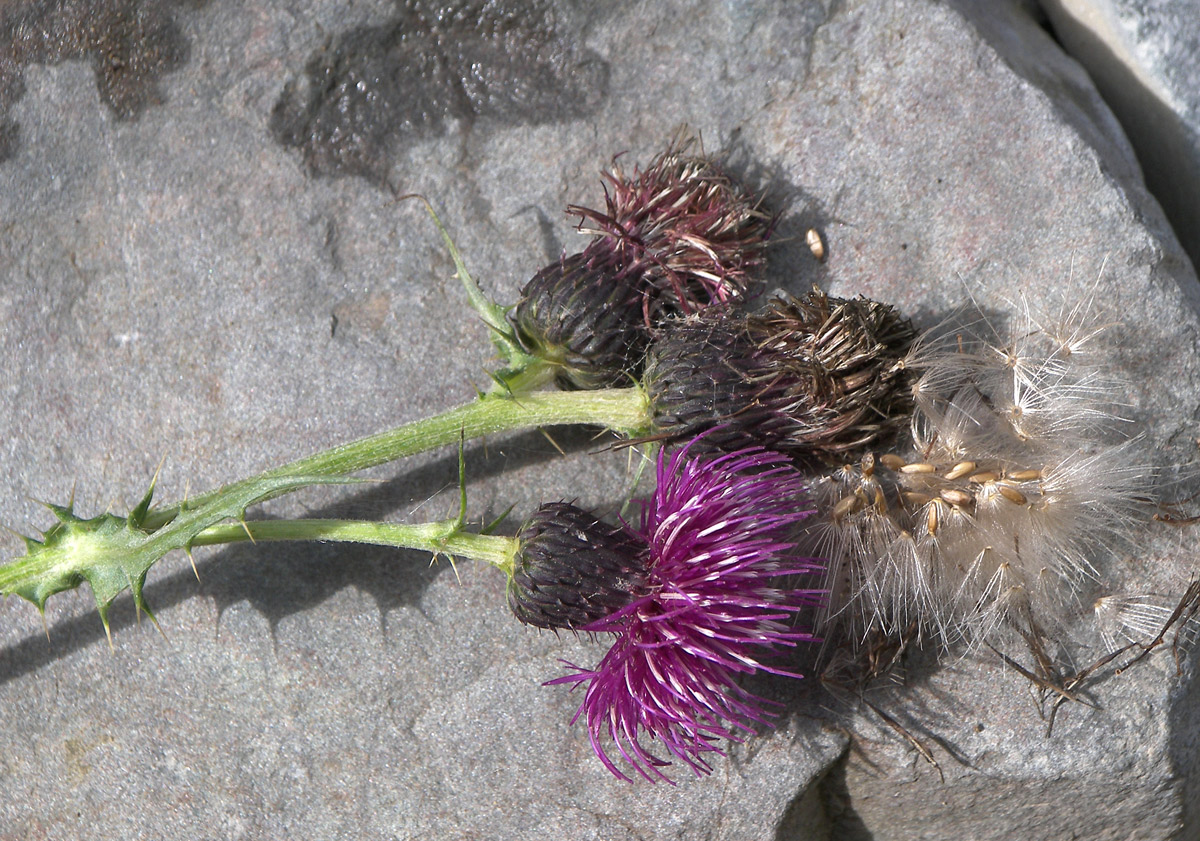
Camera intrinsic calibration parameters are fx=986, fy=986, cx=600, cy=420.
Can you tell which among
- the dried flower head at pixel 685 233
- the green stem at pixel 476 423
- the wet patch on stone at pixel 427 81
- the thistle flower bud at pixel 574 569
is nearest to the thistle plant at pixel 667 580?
the thistle flower bud at pixel 574 569

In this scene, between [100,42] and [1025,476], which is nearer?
[1025,476]

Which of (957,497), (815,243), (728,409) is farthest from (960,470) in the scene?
(815,243)

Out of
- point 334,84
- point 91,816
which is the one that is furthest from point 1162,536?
point 91,816

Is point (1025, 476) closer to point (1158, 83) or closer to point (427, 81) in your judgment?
point (1158, 83)

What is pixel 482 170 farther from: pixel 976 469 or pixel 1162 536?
pixel 1162 536

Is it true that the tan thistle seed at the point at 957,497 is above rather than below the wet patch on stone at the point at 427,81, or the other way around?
below

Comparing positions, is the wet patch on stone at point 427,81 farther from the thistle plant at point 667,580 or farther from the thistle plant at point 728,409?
the thistle plant at point 667,580
